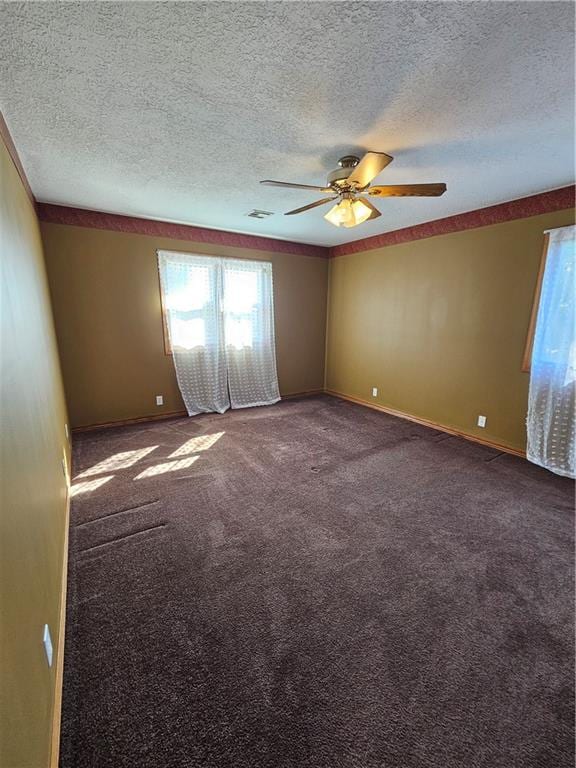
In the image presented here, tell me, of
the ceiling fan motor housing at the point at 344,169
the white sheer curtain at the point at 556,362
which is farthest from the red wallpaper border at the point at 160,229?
the white sheer curtain at the point at 556,362

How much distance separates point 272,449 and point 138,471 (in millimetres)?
1253

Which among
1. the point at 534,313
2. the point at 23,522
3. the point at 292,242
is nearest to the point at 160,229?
the point at 292,242

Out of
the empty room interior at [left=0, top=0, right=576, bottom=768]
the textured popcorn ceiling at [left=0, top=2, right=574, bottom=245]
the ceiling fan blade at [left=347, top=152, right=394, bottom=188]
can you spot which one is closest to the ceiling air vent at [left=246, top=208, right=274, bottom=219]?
the empty room interior at [left=0, top=0, right=576, bottom=768]

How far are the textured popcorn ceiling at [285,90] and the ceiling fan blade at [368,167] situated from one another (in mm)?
174

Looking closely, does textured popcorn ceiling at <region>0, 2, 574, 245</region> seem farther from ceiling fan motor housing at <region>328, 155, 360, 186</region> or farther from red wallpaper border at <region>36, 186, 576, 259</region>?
red wallpaper border at <region>36, 186, 576, 259</region>

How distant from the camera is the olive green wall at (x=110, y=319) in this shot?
343 centimetres

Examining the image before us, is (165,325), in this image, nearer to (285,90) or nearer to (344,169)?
(344,169)

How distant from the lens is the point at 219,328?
169 inches

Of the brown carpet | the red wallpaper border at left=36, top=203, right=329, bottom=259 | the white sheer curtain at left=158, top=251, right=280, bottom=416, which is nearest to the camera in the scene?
the brown carpet

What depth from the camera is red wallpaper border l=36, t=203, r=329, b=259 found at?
10.8ft

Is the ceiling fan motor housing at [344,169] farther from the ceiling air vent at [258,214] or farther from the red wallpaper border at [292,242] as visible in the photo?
the red wallpaper border at [292,242]

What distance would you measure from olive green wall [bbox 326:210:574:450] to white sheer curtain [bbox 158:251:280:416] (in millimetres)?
1382

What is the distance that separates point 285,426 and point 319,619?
2.56 m

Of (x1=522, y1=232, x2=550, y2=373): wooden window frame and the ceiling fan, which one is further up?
the ceiling fan
